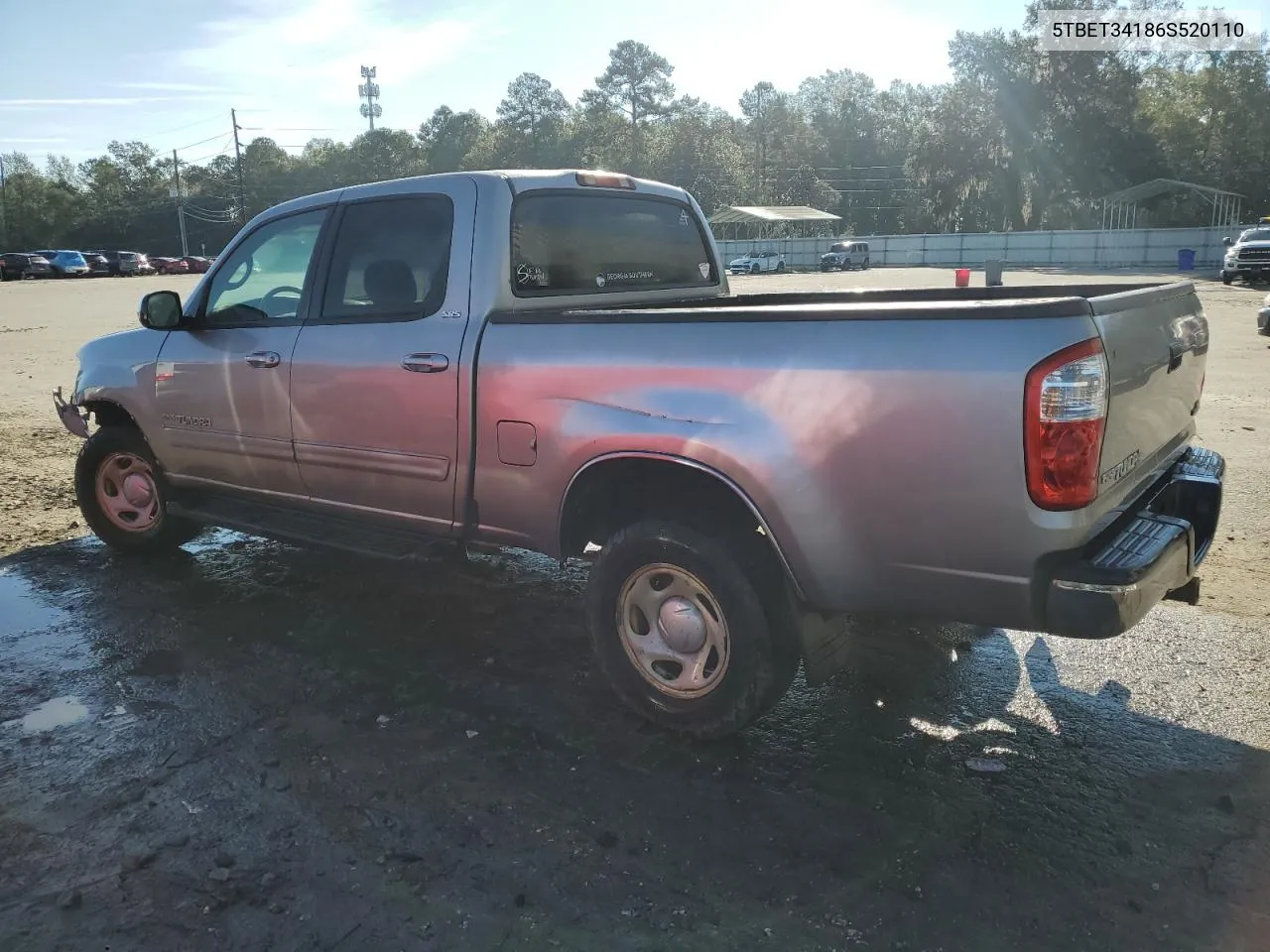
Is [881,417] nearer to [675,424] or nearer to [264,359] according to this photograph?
[675,424]

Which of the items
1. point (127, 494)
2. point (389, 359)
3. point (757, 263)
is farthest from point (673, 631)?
point (757, 263)

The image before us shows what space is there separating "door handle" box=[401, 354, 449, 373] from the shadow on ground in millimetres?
1282

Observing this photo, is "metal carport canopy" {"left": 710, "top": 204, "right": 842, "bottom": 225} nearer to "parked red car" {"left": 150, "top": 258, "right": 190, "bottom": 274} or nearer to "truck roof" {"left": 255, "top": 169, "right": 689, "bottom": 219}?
"parked red car" {"left": 150, "top": 258, "right": 190, "bottom": 274}

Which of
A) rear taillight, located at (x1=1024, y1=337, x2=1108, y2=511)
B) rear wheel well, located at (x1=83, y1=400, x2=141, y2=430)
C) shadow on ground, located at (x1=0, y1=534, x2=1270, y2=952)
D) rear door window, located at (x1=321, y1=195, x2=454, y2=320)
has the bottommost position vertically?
shadow on ground, located at (x1=0, y1=534, x2=1270, y2=952)

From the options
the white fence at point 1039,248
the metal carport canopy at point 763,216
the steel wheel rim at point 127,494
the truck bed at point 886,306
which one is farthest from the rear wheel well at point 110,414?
the metal carport canopy at point 763,216

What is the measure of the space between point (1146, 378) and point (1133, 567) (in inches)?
27.4

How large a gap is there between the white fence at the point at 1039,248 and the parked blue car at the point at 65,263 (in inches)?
1434

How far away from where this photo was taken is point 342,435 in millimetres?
4242

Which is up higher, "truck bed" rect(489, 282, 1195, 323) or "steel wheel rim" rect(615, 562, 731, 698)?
"truck bed" rect(489, 282, 1195, 323)

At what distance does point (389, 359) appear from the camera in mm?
3975

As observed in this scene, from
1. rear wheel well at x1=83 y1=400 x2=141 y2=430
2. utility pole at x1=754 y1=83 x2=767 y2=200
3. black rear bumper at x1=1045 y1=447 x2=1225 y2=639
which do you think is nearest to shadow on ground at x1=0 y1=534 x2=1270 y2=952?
black rear bumper at x1=1045 y1=447 x2=1225 y2=639

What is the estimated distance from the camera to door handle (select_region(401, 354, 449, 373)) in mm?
3797

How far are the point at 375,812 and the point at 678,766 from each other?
1009 millimetres

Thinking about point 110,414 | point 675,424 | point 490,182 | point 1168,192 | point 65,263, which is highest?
point 1168,192
